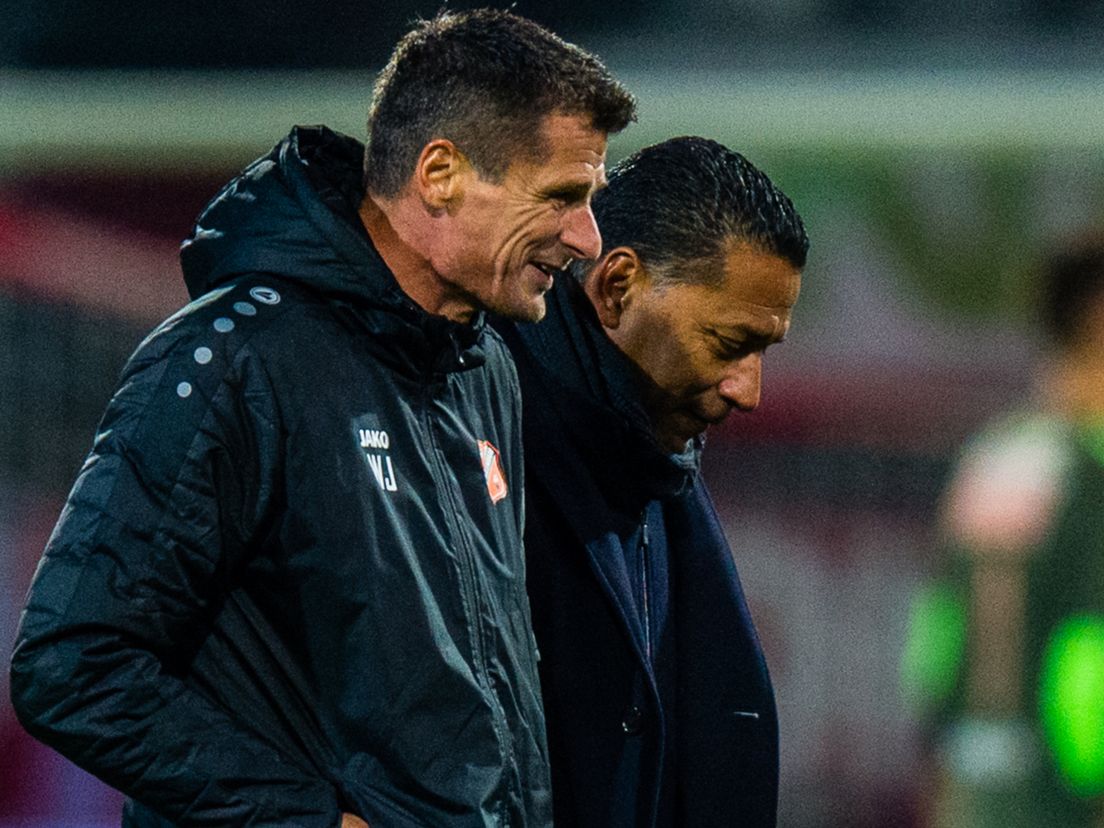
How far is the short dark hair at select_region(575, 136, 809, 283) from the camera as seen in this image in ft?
7.57

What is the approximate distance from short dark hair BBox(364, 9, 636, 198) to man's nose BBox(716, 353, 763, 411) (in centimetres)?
49

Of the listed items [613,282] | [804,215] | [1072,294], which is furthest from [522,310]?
[804,215]

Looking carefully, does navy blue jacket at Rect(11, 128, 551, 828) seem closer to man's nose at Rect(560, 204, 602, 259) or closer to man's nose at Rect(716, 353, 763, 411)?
man's nose at Rect(560, 204, 602, 259)

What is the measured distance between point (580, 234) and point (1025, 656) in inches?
53.5

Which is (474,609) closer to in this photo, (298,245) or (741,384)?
(298,245)

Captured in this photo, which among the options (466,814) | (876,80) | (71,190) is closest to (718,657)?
(466,814)

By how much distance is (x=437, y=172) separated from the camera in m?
1.89

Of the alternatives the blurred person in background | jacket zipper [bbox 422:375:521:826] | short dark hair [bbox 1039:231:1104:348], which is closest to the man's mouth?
jacket zipper [bbox 422:375:521:826]

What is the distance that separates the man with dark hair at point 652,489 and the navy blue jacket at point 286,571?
0.33m

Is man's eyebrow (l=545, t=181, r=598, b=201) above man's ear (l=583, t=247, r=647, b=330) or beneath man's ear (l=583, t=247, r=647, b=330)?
above

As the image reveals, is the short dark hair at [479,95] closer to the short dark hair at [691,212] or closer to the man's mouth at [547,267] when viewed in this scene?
the man's mouth at [547,267]

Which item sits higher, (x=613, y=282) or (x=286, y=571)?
(x=613, y=282)

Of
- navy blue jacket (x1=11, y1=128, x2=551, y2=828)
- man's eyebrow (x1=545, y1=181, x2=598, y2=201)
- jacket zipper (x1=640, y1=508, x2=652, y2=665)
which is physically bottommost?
jacket zipper (x1=640, y1=508, x2=652, y2=665)

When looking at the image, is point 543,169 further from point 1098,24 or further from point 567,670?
point 1098,24
